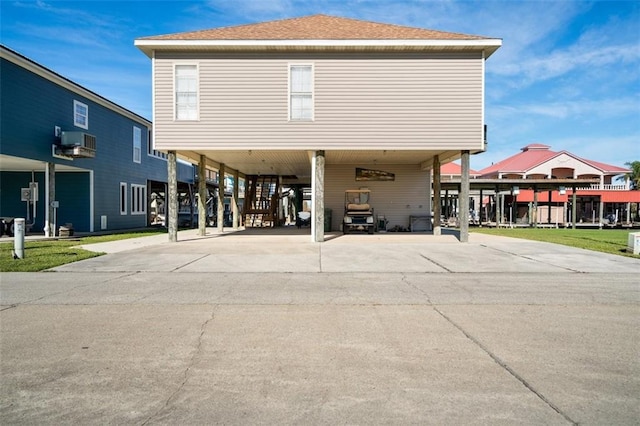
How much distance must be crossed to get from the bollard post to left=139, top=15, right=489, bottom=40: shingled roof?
8.15 m

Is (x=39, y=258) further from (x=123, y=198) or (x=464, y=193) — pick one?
(x=123, y=198)

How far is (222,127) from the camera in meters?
15.8

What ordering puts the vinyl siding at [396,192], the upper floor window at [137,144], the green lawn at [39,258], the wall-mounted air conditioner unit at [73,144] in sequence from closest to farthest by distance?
1. the green lawn at [39,258]
2. the wall-mounted air conditioner unit at [73,144]
3. the vinyl siding at [396,192]
4. the upper floor window at [137,144]

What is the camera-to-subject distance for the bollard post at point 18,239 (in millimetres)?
11141

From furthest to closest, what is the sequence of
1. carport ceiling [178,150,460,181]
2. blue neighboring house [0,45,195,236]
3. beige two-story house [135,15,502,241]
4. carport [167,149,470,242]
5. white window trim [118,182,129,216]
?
white window trim [118,182,129,216], carport ceiling [178,150,460,181], blue neighboring house [0,45,195,236], carport [167,149,470,242], beige two-story house [135,15,502,241]

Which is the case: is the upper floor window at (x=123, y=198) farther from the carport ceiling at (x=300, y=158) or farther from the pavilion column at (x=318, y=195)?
the pavilion column at (x=318, y=195)

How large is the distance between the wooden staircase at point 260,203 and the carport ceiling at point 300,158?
2.77 m

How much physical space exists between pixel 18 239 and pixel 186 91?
7767 mm

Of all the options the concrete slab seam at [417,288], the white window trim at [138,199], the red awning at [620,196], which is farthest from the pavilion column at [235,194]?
the red awning at [620,196]

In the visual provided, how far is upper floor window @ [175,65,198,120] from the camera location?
15.7 metres

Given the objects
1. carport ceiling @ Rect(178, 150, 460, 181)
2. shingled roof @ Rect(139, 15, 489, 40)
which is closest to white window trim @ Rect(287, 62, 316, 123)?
shingled roof @ Rect(139, 15, 489, 40)

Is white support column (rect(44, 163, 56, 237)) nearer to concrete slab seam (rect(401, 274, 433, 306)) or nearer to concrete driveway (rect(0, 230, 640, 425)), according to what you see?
concrete driveway (rect(0, 230, 640, 425))

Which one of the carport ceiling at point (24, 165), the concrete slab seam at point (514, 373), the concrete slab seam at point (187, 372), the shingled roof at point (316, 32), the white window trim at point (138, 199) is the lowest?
the concrete slab seam at point (187, 372)

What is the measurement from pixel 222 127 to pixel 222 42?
3112mm
